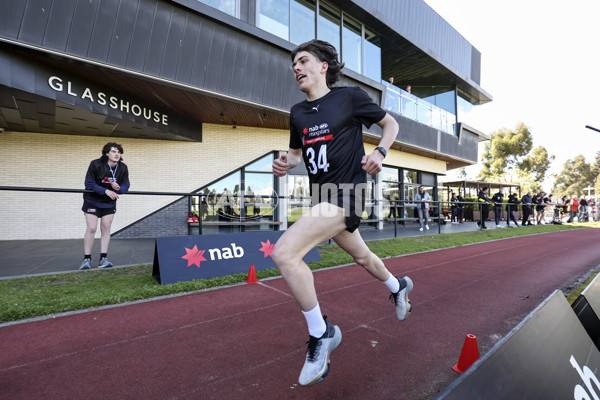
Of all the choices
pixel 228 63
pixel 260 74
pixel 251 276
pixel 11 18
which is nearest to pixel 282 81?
pixel 260 74

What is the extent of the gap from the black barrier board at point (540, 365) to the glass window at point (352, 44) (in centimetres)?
1162

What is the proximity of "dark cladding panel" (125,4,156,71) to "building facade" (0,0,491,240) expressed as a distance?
22 mm

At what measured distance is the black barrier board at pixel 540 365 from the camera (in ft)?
3.55

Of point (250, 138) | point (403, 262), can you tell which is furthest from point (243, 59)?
point (403, 262)

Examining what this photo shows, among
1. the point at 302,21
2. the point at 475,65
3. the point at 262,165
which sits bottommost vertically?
the point at 262,165

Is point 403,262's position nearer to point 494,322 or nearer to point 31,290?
point 494,322

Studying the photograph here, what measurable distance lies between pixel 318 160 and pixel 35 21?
23.5 feet

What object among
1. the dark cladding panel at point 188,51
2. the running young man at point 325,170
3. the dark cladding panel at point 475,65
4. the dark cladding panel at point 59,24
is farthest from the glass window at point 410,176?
the running young man at point 325,170

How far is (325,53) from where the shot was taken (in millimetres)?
2115

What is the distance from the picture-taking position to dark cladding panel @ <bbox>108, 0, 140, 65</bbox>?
645 centimetres

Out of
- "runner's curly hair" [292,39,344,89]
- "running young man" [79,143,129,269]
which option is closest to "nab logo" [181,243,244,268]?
"running young man" [79,143,129,269]

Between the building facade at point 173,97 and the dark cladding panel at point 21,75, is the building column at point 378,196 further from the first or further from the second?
the dark cladding panel at point 21,75

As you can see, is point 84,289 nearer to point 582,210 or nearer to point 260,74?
point 260,74

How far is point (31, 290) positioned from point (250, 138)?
8449 millimetres
